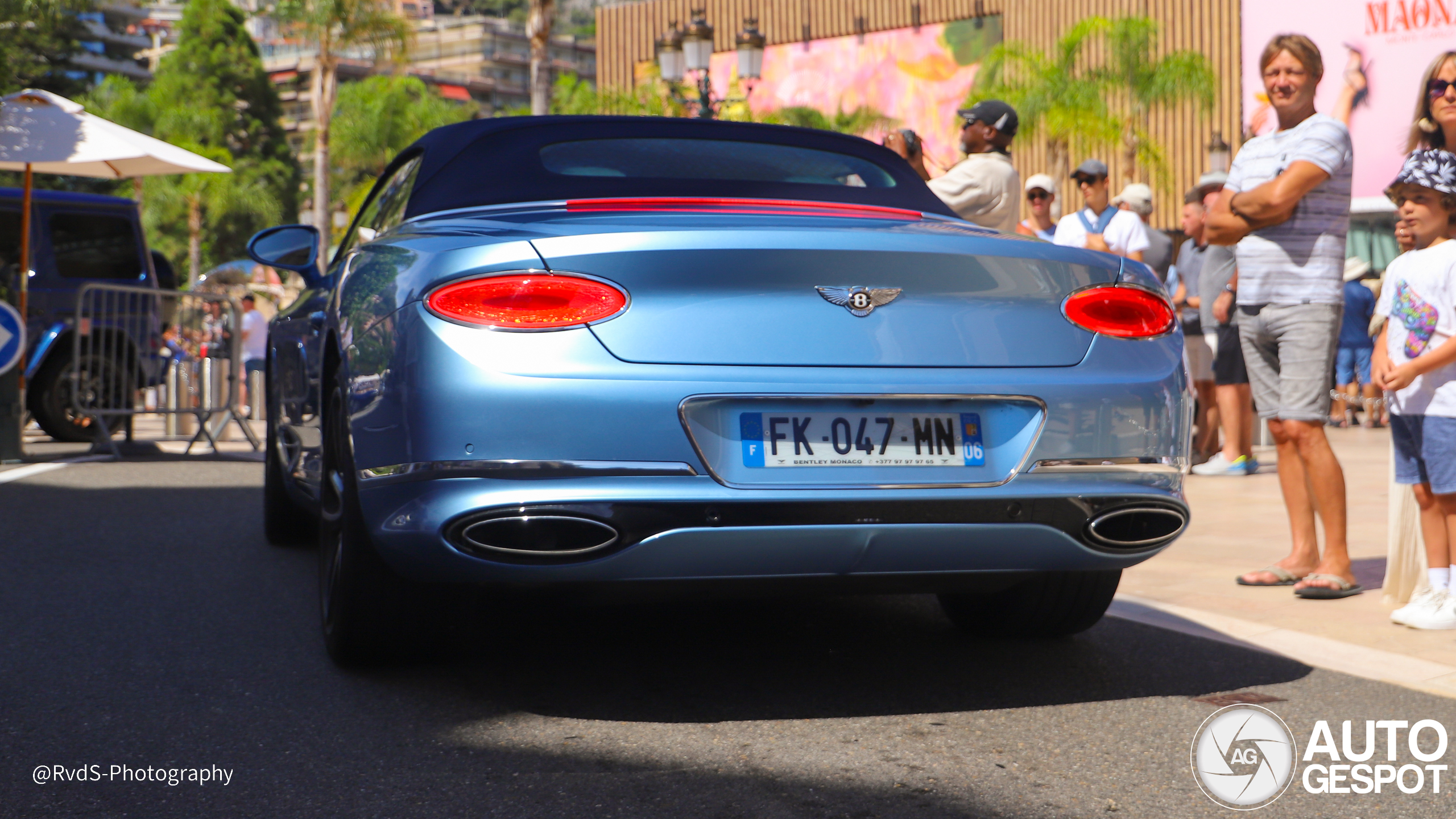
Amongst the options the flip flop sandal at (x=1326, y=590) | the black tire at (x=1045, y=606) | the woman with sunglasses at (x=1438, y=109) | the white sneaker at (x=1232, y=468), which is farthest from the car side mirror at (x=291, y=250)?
the white sneaker at (x=1232, y=468)

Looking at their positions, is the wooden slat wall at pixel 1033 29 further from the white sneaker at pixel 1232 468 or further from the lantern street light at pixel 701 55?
the white sneaker at pixel 1232 468

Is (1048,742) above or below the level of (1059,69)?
below

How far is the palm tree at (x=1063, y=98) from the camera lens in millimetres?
35562

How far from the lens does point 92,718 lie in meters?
3.38

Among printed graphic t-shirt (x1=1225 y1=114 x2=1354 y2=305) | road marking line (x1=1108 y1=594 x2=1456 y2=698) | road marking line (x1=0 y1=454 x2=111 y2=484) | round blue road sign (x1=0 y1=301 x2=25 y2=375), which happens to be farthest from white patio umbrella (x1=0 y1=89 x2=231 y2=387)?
road marking line (x1=1108 y1=594 x2=1456 y2=698)

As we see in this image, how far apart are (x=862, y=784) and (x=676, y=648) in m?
1.33

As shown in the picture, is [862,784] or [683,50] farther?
[683,50]

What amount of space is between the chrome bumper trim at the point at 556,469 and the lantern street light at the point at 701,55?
45.4 feet

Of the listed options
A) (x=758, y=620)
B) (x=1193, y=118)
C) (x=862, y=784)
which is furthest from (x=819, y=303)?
(x=1193, y=118)

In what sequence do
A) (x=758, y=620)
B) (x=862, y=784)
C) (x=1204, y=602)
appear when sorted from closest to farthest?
(x=862, y=784) → (x=758, y=620) → (x=1204, y=602)

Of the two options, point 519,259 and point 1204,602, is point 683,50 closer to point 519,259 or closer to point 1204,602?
point 1204,602

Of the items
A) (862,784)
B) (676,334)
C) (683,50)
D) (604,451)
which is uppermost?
(683,50)

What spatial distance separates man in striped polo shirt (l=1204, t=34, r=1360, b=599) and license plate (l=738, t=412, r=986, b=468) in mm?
2366

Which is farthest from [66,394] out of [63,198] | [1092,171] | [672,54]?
[1092,171]
